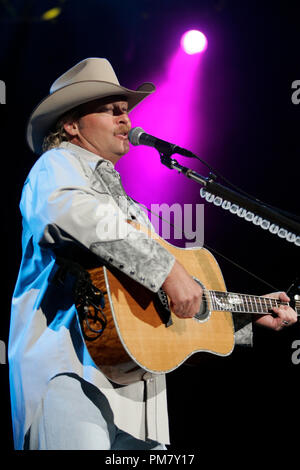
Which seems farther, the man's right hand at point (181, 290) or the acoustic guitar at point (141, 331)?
the man's right hand at point (181, 290)

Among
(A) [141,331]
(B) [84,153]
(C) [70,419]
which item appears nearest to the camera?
(C) [70,419]

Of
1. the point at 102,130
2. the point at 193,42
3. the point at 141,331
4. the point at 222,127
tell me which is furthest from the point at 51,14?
the point at 141,331

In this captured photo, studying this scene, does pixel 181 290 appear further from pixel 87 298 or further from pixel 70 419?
pixel 70 419

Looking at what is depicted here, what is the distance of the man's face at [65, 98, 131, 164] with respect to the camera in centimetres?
224

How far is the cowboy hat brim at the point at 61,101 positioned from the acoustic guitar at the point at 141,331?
0.88 m

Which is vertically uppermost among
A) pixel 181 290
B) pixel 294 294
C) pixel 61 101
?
pixel 61 101

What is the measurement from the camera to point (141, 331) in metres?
1.75

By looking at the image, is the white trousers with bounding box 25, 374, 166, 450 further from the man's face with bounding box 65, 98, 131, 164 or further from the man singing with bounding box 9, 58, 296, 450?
the man's face with bounding box 65, 98, 131, 164

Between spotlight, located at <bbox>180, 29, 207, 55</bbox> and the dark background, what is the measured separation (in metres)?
0.06

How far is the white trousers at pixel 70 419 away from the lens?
1.63 metres

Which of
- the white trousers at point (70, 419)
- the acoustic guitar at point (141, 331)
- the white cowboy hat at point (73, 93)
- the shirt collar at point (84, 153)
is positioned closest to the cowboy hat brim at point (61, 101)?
the white cowboy hat at point (73, 93)

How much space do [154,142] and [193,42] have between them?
2067mm

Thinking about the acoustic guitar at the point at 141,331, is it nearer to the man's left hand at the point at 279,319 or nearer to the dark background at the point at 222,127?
the man's left hand at the point at 279,319

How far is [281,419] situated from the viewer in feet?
10.2
